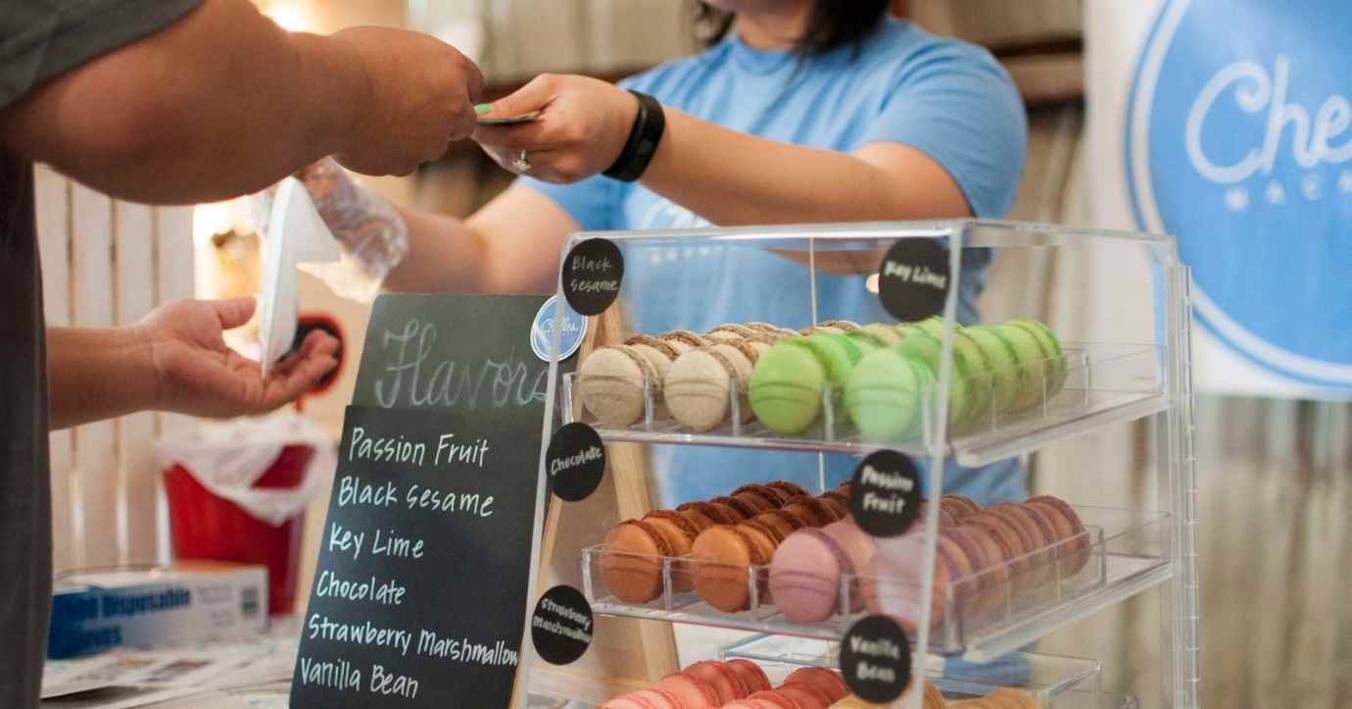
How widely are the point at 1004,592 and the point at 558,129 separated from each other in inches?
26.4

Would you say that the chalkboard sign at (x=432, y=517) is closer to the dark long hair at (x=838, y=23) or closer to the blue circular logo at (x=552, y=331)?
the blue circular logo at (x=552, y=331)

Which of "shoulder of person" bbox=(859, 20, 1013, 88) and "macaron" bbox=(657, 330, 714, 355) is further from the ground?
"shoulder of person" bbox=(859, 20, 1013, 88)

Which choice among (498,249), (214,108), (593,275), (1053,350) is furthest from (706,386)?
(498,249)

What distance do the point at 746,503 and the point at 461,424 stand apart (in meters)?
0.37

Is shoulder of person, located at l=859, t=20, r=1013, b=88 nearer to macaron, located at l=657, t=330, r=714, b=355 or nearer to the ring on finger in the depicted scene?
the ring on finger

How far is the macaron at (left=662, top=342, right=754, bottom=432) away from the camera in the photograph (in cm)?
104

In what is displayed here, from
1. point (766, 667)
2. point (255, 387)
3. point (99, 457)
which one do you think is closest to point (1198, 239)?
point (766, 667)

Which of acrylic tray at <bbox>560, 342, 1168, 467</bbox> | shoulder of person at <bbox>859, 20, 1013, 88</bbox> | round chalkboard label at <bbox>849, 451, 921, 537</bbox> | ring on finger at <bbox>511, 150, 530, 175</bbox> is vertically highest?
shoulder of person at <bbox>859, 20, 1013, 88</bbox>

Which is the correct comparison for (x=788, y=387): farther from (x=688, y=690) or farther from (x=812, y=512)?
(x=688, y=690)

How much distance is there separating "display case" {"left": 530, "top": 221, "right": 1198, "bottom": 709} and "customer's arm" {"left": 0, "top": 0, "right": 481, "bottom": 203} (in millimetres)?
274

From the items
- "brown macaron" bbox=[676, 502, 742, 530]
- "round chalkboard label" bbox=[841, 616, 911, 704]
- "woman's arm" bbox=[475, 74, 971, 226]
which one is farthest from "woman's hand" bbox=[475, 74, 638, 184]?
"round chalkboard label" bbox=[841, 616, 911, 704]

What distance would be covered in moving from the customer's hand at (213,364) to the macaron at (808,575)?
79 centimetres

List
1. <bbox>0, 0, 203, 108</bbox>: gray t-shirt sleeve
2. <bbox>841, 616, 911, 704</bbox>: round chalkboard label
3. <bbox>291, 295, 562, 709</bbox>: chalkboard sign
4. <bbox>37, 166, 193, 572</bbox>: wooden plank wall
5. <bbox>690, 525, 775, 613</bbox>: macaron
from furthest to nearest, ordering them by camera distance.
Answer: <bbox>37, 166, 193, 572</bbox>: wooden plank wall
<bbox>291, 295, 562, 709</bbox>: chalkboard sign
<bbox>690, 525, 775, 613</bbox>: macaron
<bbox>841, 616, 911, 704</bbox>: round chalkboard label
<bbox>0, 0, 203, 108</bbox>: gray t-shirt sleeve

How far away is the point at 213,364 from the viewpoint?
1526mm
